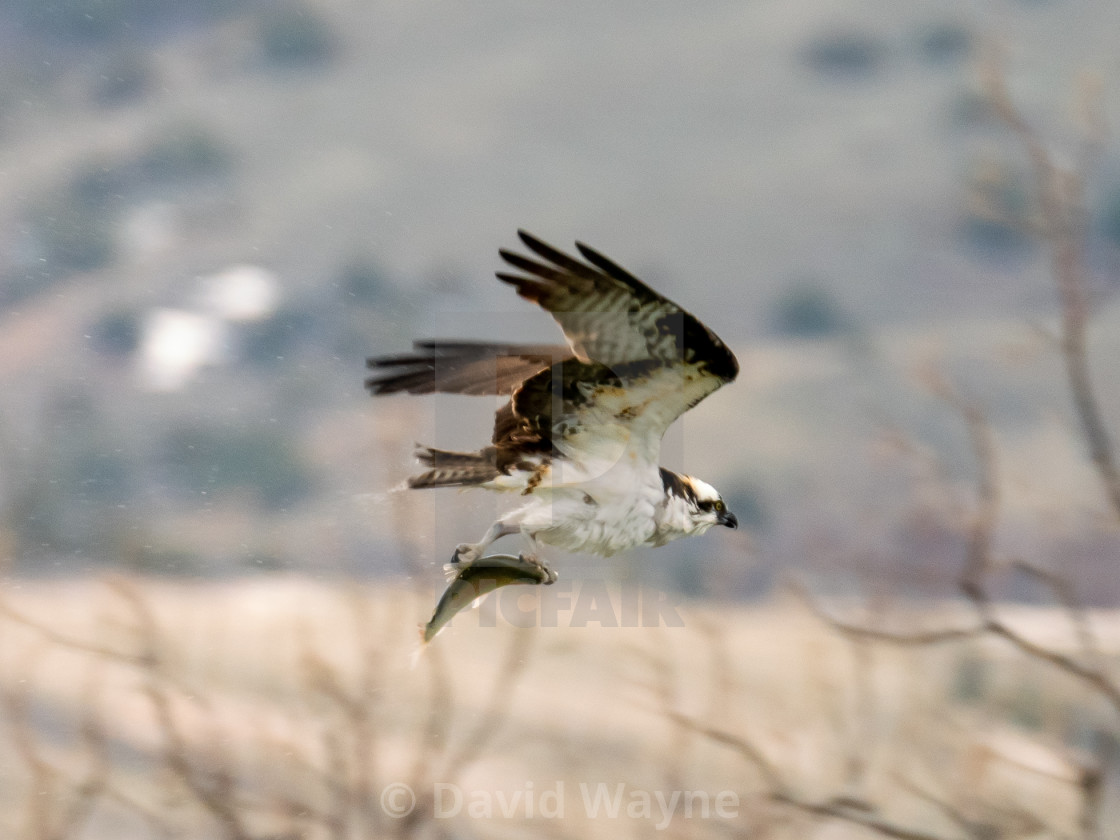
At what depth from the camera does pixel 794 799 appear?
10195 millimetres

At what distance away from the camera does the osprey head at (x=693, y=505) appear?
450 centimetres

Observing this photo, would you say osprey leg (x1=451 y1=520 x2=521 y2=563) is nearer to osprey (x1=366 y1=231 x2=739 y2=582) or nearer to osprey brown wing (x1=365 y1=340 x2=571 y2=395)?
osprey (x1=366 y1=231 x2=739 y2=582)

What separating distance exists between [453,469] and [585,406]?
622 mm

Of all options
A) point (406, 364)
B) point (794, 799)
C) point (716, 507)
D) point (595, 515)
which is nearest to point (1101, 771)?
point (794, 799)

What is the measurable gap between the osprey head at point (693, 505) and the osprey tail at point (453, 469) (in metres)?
0.83

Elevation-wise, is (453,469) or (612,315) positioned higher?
(612,315)

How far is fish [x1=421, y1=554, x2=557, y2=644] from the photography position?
12.4 ft

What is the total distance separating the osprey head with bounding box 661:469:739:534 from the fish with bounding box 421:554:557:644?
0.87m

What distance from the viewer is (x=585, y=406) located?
4.19 m

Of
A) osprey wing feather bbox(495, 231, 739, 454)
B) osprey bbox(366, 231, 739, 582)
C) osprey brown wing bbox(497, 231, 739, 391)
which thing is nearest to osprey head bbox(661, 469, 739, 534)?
osprey bbox(366, 231, 739, 582)

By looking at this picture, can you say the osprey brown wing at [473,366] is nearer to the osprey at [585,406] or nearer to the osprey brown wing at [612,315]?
the osprey at [585,406]

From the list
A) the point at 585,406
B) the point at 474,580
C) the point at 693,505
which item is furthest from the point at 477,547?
the point at 693,505

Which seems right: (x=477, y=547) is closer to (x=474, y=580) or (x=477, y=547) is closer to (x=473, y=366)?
(x=474, y=580)

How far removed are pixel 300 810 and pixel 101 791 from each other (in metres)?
2.20
